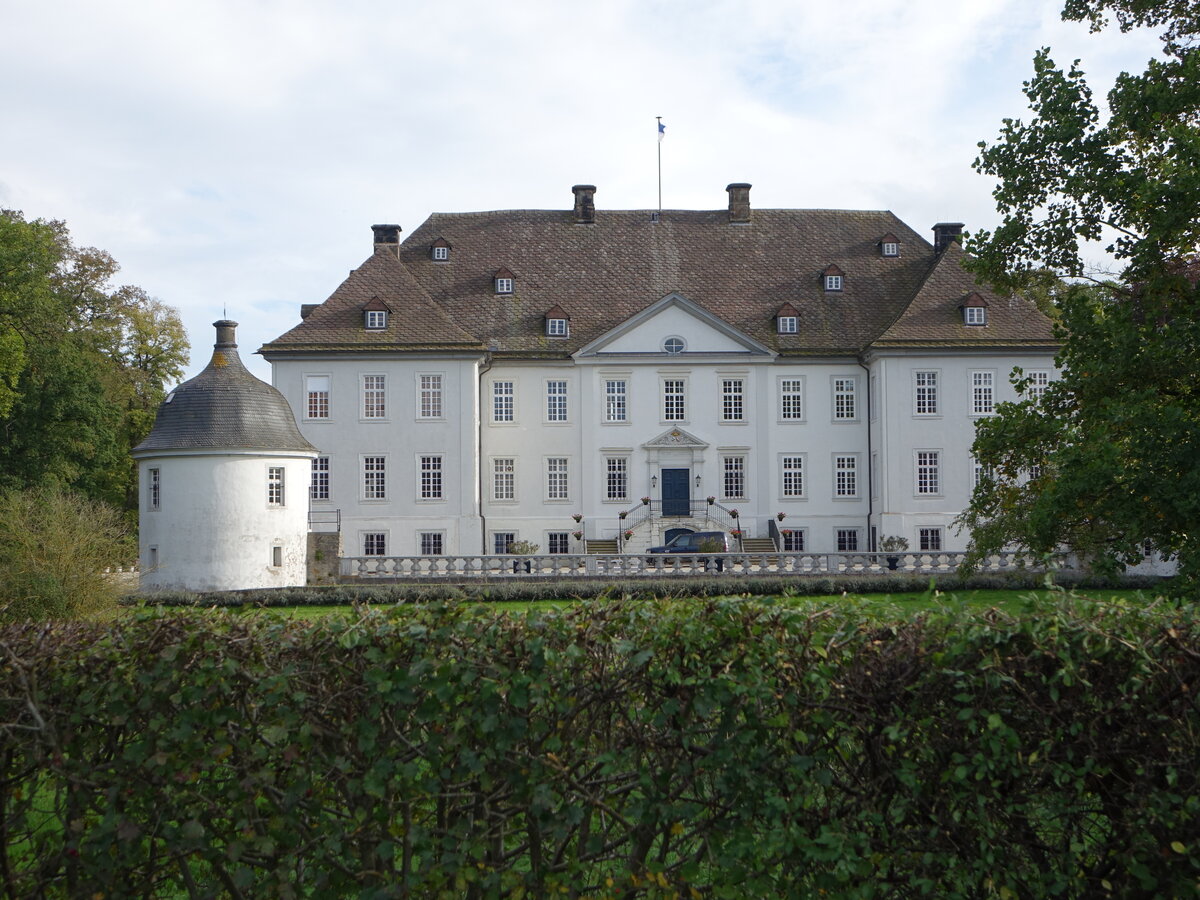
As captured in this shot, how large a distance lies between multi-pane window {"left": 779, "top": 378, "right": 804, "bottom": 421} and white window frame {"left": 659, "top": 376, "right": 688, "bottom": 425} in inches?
125

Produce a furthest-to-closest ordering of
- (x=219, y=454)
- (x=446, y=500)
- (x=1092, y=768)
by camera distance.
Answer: (x=446, y=500), (x=219, y=454), (x=1092, y=768)

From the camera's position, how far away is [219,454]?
90.7 ft

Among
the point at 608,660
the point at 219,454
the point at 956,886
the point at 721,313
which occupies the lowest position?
the point at 956,886

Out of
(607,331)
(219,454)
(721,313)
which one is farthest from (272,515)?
(721,313)

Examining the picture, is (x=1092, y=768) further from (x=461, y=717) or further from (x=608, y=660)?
(x=461, y=717)

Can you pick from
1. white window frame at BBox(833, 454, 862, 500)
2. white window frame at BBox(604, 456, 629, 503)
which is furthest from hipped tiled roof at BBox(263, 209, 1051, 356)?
white window frame at BBox(604, 456, 629, 503)

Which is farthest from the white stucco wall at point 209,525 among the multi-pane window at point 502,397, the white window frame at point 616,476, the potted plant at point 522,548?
the white window frame at point 616,476

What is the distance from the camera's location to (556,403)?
3681 cm

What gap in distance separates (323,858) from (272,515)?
81.2 feet

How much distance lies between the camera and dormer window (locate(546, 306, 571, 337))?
37.2m

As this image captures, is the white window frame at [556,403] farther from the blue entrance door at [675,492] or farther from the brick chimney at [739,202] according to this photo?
the brick chimney at [739,202]

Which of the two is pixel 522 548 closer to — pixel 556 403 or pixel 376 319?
pixel 556 403

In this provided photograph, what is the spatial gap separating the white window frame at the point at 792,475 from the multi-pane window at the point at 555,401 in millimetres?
7455

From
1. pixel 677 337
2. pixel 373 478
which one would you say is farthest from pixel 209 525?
pixel 677 337
